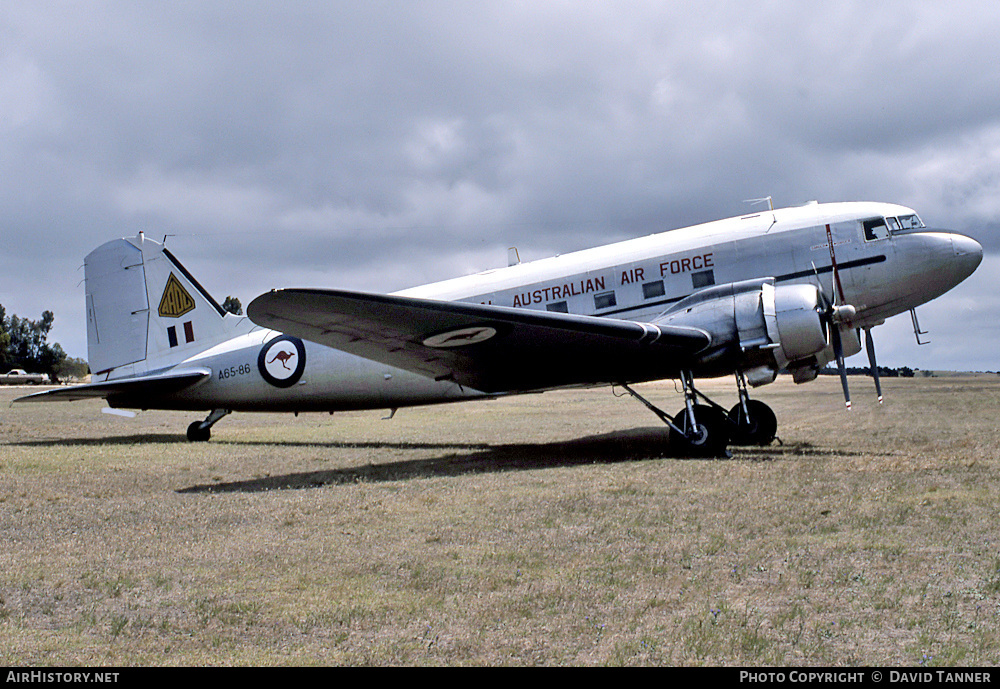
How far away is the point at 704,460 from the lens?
11.0 m

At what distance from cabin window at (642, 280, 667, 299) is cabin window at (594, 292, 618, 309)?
541 millimetres

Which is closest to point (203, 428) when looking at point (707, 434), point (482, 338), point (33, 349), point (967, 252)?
point (482, 338)

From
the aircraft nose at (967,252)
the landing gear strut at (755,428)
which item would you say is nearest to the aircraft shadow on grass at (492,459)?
the landing gear strut at (755,428)

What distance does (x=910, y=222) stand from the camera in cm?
1241

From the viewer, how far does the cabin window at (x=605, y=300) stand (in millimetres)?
13242

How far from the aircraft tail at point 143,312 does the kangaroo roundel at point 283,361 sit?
6.03 feet

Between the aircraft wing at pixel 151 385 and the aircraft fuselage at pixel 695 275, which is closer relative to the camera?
the aircraft fuselage at pixel 695 275

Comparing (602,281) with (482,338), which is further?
(602,281)

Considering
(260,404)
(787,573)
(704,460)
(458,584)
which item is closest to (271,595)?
(458,584)

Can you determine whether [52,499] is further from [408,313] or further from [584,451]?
[584,451]

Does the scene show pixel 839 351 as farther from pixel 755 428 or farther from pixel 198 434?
pixel 198 434

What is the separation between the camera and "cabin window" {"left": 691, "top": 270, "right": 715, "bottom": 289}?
12.6 metres

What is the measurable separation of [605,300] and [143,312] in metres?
11.2

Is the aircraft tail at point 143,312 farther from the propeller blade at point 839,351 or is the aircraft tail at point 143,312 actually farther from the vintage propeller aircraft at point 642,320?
the propeller blade at point 839,351
